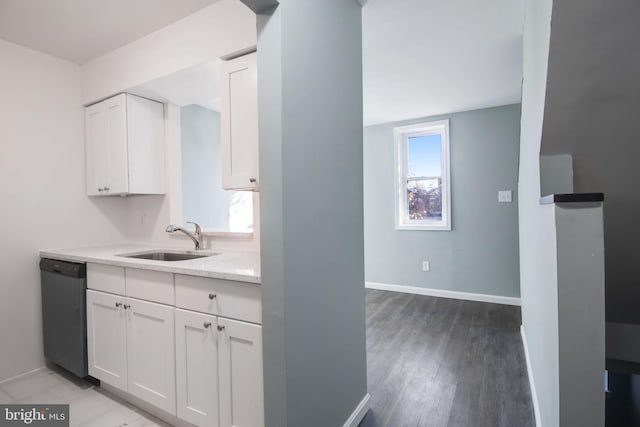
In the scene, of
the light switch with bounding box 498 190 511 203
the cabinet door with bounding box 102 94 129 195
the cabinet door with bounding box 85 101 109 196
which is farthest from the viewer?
the light switch with bounding box 498 190 511 203

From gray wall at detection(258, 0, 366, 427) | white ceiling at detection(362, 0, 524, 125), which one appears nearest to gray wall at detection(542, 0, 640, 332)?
gray wall at detection(258, 0, 366, 427)

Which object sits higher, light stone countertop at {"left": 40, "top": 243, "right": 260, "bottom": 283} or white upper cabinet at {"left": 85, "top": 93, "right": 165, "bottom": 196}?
white upper cabinet at {"left": 85, "top": 93, "right": 165, "bottom": 196}

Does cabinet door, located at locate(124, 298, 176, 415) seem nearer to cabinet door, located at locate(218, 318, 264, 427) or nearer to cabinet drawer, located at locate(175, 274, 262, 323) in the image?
cabinet drawer, located at locate(175, 274, 262, 323)

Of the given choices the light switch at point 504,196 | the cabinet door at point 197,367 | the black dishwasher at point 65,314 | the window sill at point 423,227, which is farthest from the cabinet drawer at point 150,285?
the light switch at point 504,196

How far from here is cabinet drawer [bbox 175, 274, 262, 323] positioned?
1409mm

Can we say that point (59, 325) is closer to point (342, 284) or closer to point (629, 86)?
point (342, 284)

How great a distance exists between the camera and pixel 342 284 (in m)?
1.67

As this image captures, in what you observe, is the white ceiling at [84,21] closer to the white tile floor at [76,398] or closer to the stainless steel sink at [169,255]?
the stainless steel sink at [169,255]

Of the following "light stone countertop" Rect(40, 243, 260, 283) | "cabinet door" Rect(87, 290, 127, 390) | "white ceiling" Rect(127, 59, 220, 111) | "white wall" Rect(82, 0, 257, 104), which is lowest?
"cabinet door" Rect(87, 290, 127, 390)

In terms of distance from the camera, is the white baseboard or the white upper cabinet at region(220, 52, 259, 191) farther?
the white baseboard

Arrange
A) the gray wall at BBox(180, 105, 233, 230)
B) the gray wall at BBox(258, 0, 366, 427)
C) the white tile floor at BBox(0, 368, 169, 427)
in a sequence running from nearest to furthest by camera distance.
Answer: the gray wall at BBox(258, 0, 366, 427), the white tile floor at BBox(0, 368, 169, 427), the gray wall at BBox(180, 105, 233, 230)

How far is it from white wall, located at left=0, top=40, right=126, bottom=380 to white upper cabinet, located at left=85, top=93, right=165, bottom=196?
0.50ft

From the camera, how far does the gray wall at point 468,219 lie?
12.4 ft

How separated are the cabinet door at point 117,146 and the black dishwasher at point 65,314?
675mm
